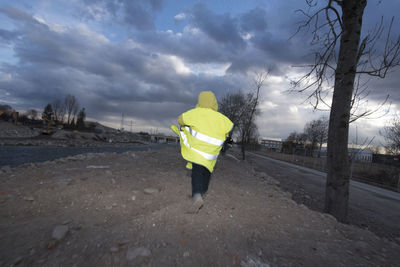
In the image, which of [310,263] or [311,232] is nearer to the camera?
[310,263]

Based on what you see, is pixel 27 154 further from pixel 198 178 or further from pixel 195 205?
pixel 195 205

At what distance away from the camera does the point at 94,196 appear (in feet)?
10.8

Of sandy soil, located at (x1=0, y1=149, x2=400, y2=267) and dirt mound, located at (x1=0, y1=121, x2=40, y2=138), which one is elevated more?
sandy soil, located at (x1=0, y1=149, x2=400, y2=267)

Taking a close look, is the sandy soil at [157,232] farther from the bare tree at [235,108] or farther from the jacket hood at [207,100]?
the bare tree at [235,108]

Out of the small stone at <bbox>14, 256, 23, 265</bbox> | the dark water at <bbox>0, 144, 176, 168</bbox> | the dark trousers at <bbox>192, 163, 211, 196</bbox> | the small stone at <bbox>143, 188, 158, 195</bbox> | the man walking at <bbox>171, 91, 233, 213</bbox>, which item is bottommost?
the dark water at <bbox>0, 144, 176, 168</bbox>

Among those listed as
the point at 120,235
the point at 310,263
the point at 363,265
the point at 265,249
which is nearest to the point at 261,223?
the point at 265,249

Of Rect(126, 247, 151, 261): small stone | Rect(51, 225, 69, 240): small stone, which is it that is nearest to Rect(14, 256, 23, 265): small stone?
Rect(51, 225, 69, 240): small stone

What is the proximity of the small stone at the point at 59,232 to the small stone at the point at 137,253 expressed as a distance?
2.62 ft

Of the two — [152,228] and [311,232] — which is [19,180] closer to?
[152,228]

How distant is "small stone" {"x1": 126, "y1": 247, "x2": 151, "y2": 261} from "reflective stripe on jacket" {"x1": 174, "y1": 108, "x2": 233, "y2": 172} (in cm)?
140

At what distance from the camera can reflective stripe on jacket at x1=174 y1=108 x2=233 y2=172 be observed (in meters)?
3.07

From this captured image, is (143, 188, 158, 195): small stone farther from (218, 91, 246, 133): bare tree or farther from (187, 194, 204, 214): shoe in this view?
(218, 91, 246, 133): bare tree

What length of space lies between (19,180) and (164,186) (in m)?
3.00

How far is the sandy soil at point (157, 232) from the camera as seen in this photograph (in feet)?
6.31
